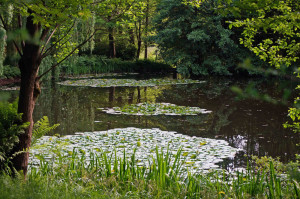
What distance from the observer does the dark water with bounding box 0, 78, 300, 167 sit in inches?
324

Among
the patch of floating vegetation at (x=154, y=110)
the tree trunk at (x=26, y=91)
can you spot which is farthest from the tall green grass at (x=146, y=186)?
the patch of floating vegetation at (x=154, y=110)

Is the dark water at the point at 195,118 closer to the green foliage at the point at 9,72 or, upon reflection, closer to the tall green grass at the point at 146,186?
the tall green grass at the point at 146,186

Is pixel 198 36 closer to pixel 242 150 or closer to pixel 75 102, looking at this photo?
pixel 75 102

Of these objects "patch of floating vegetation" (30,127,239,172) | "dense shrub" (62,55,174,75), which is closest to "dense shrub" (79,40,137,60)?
"dense shrub" (62,55,174,75)

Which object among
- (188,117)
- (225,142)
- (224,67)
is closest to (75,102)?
(188,117)

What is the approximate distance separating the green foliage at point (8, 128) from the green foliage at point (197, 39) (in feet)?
66.6

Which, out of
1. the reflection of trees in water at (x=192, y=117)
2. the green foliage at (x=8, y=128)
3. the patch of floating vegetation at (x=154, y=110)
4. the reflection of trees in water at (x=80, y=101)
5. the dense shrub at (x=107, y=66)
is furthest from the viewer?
the dense shrub at (x=107, y=66)

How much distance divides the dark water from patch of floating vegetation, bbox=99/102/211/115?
0.47 metres

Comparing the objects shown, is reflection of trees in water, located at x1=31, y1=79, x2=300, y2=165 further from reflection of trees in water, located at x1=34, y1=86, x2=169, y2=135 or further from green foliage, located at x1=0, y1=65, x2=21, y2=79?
green foliage, located at x1=0, y1=65, x2=21, y2=79

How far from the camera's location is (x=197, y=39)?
24.0 meters

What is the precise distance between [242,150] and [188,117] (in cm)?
393

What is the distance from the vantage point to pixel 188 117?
11.4 metres

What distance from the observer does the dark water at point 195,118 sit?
8222 millimetres

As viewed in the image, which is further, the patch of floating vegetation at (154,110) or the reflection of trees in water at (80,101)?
the patch of floating vegetation at (154,110)
